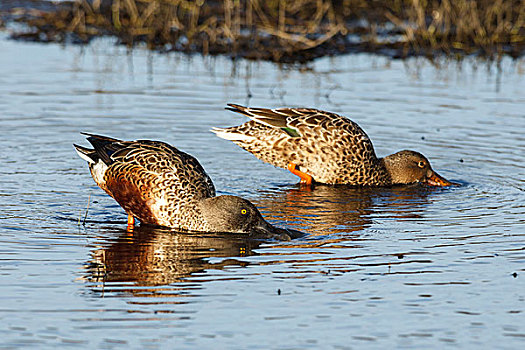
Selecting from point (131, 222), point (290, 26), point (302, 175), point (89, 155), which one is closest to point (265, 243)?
point (131, 222)

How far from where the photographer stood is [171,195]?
29.2 ft

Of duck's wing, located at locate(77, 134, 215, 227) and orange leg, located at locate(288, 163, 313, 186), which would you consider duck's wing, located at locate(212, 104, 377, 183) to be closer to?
orange leg, located at locate(288, 163, 313, 186)

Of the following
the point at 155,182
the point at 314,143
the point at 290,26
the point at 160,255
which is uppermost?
the point at 290,26

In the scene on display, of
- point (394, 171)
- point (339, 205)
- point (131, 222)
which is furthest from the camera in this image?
point (394, 171)

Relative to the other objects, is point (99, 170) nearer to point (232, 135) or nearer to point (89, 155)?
point (89, 155)

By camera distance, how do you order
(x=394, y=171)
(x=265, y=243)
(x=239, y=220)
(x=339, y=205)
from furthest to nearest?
(x=394, y=171), (x=339, y=205), (x=239, y=220), (x=265, y=243)

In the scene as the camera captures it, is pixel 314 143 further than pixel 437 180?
Yes

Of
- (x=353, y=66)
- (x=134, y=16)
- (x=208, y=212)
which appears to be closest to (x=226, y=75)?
(x=353, y=66)

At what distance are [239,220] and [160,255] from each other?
2.78ft

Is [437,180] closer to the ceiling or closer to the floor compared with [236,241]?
closer to the ceiling

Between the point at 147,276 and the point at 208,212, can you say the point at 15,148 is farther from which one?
the point at 147,276

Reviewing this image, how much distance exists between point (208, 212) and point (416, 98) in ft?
21.9

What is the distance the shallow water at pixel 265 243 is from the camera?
21.3 ft

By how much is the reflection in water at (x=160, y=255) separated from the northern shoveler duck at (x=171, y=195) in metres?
0.11
